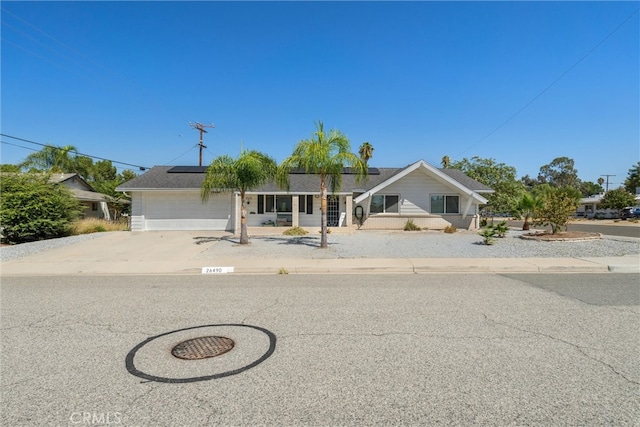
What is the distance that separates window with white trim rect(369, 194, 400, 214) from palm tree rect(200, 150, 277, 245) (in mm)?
9193

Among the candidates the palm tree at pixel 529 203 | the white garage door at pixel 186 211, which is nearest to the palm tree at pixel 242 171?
the white garage door at pixel 186 211

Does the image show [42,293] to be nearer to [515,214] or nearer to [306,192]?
[306,192]

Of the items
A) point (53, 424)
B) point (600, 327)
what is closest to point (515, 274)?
point (600, 327)

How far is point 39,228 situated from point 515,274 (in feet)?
65.8

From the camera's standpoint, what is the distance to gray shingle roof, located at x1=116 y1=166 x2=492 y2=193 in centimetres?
2169

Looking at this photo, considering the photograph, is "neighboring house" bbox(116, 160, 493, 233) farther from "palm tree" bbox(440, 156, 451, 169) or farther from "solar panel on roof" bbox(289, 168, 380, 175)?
"palm tree" bbox(440, 156, 451, 169)

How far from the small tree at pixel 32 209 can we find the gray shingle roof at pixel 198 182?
3919 millimetres

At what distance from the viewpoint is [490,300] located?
638 cm

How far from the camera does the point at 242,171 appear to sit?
14.4m

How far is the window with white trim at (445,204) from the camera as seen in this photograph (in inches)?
897

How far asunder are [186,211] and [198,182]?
6.92 feet

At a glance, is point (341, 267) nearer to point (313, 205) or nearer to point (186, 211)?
point (313, 205)

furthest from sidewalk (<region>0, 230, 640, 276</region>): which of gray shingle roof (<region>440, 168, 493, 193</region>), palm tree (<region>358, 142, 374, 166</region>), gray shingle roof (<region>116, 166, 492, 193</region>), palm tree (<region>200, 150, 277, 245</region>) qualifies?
palm tree (<region>358, 142, 374, 166</region>)

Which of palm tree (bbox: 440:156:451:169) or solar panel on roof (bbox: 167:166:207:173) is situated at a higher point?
palm tree (bbox: 440:156:451:169)
